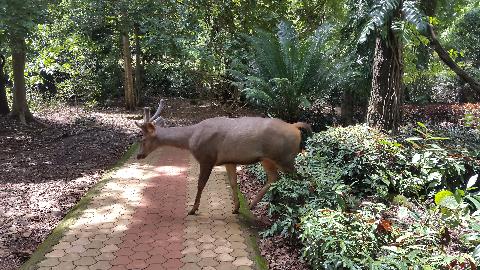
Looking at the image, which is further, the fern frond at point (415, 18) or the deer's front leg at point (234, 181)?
the deer's front leg at point (234, 181)

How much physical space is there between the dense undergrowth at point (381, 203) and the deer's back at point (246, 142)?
0.40 meters

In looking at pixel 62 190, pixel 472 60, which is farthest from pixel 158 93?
pixel 472 60

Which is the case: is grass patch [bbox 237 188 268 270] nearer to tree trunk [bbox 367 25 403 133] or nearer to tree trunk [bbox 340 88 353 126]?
tree trunk [bbox 367 25 403 133]

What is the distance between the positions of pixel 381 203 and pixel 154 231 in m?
2.68

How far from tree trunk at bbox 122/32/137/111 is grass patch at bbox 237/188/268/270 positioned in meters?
8.66

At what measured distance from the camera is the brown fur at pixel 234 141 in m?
5.32

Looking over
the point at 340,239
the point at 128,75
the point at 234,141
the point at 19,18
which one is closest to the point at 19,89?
the point at 128,75

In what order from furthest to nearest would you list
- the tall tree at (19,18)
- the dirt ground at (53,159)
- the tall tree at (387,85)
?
1. the tall tree at (19,18)
2. the tall tree at (387,85)
3. the dirt ground at (53,159)

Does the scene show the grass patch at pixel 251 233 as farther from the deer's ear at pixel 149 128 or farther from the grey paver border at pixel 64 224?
the grey paver border at pixel 64 224

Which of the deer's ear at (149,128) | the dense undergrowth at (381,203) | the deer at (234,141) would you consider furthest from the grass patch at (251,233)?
the deer's ear at (149,128)

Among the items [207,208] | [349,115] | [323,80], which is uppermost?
[323,80]

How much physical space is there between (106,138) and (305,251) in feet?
24.6

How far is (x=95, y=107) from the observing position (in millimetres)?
15703

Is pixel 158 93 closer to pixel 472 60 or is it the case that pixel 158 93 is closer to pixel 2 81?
pixel 2 81
